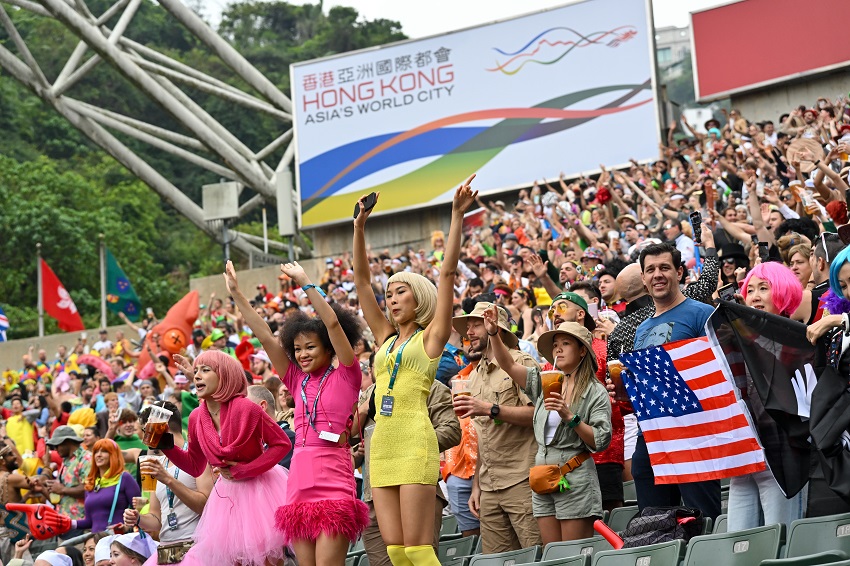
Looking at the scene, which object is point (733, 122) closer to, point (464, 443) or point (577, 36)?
point (577, 36)

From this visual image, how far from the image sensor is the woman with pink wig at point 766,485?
5340 millimetres

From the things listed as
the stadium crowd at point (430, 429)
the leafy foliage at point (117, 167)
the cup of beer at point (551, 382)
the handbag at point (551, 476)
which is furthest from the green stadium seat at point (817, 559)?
the leafy foliage at point (117, 167)

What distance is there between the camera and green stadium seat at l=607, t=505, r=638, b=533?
6418 mm

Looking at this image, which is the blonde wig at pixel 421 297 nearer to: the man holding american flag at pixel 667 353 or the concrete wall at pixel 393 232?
the man holding american flag at pixel 667 353

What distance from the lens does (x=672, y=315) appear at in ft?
19.3

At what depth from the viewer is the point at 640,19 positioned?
22.9 metres

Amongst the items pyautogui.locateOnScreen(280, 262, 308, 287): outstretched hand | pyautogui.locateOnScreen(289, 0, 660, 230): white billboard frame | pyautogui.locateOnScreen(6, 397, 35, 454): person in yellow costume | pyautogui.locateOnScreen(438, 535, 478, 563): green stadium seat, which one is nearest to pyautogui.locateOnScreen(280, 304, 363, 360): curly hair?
pyautogui.locateOnScreen(280, 262, 308, 287): outstretched hand

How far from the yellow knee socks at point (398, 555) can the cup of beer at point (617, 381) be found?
169cm

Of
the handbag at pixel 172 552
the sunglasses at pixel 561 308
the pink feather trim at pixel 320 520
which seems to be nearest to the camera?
the pink feather trim at pixel 320 520

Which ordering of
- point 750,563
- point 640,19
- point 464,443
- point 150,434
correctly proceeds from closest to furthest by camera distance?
point 750,563 < point 150,434 < point 464,443 < point 640,19

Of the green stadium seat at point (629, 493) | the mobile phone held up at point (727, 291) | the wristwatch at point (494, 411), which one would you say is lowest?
the green stadium seat at point (629, 493)

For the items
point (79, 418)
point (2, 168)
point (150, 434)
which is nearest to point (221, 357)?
point (150, 434)

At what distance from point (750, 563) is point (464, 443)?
277cm

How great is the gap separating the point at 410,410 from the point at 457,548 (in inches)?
74.2
